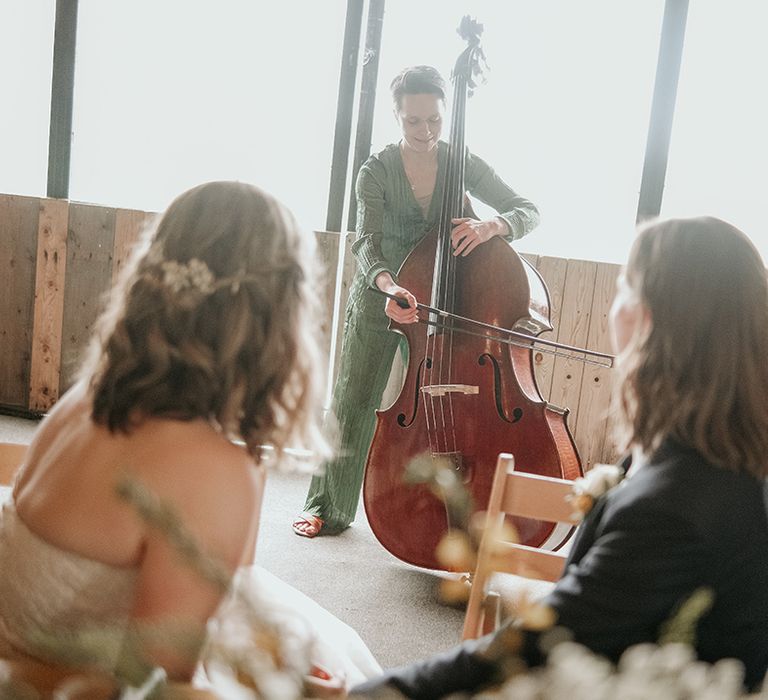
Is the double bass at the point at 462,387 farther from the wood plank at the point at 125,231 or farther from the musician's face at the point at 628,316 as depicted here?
the wood plank at the point at 125,231

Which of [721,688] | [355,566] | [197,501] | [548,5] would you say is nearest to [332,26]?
[548,5]

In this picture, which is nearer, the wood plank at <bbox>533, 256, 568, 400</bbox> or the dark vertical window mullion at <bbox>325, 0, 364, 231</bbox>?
the wood plank at <bbox>533, 256, 568, 400</bbox>

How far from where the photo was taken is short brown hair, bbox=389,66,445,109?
3037 mm

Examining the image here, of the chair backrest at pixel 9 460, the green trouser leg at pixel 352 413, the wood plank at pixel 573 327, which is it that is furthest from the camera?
the wood plank at pixel 573 327

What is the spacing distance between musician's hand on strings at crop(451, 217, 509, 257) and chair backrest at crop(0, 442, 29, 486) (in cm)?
154

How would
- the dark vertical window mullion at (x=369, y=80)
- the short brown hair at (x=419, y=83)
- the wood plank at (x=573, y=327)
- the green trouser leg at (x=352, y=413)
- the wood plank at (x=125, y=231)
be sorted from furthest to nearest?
the wood plank at (x=125, y=231) → the dark vertical window mullion at (x=369, y=80) → the wood plank at (x=573, y=327) → the green trouser leg at (x=352, y=413) → the short brown hair at (x=419, y=83)

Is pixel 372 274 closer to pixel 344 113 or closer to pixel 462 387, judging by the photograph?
pixel 462 387

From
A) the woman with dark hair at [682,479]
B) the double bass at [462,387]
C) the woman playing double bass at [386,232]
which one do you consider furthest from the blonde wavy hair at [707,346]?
the woman playing double bass at [386,232]

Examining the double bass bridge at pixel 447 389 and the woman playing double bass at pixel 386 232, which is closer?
the double bass bridge at pixel 447 389

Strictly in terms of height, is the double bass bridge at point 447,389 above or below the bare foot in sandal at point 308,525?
above

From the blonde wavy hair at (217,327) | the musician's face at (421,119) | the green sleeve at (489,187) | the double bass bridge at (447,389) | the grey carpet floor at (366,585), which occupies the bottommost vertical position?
the grey carpet floor at (366,585)

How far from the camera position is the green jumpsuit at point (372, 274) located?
10.3ft

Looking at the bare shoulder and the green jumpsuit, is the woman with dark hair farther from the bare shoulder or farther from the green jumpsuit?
the green jumpsuit

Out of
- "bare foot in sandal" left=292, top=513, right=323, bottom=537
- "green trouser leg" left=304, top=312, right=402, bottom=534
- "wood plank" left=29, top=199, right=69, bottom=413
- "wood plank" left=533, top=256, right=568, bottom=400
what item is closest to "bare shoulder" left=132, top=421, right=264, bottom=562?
"green trouser leg" left=304, top=312, right=402, bottom=534
